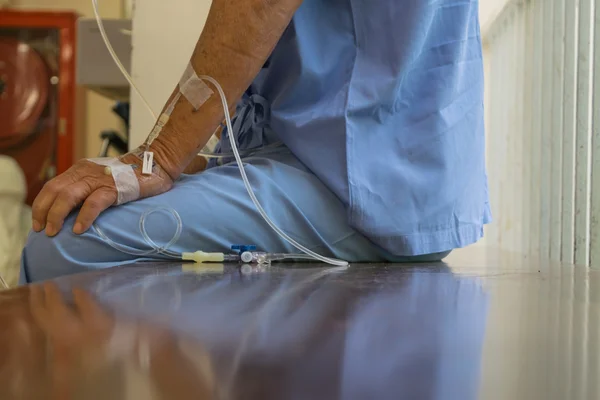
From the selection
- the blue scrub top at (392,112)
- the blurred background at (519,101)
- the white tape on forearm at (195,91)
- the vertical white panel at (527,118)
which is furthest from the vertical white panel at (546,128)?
the white tape on forearm at (195,91)

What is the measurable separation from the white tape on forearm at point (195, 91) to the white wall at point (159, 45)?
2.97ft

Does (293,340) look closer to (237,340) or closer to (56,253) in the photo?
(237,340)

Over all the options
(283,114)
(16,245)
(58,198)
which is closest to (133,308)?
(58,198)

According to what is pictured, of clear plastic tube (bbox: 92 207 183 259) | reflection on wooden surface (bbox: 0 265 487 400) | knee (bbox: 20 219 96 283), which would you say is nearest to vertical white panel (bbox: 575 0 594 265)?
reflection on wooden surface (bbox: 0 265 487 400)

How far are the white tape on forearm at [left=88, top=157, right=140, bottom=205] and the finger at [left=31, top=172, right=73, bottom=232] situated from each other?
0.18 ft

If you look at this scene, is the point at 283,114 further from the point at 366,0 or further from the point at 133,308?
the point at 133,308

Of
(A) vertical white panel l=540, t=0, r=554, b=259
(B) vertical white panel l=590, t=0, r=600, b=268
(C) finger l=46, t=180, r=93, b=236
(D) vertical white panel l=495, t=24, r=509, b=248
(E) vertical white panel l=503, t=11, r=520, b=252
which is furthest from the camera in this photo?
(D) vertical white panel l=495, t=24, r=509, b=248

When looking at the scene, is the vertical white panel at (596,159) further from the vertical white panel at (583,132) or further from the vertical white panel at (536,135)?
the vertical white panel at (536,135)

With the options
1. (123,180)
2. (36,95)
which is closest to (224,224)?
(123,180)

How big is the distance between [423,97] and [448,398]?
70 centimetres

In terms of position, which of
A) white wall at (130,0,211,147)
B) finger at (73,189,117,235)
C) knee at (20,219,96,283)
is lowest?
knee at (20,219,96,283)

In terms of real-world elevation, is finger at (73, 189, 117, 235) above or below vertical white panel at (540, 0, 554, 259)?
below

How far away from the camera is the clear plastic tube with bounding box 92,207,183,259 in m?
0.82

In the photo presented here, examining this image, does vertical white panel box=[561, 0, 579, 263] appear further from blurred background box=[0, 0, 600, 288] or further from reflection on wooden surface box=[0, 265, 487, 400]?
reflection on wooden surface box=[0, 265, 487, 400]
